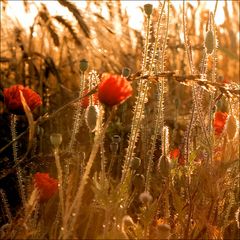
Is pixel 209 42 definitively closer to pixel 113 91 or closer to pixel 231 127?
pixel 231 127

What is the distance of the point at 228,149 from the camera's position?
130 cm

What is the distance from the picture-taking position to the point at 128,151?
1208 mm

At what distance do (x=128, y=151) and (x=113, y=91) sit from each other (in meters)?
0.25

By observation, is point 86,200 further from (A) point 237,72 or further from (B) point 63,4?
(A) point 237,72

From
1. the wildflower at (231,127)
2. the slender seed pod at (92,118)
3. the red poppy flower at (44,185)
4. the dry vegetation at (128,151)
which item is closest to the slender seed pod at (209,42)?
the dry vegetation at (128,151)

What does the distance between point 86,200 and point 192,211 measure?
→ 40cm

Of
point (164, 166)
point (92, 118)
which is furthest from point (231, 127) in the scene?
point (92, 118)

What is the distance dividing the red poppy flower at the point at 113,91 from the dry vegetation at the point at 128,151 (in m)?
0.03

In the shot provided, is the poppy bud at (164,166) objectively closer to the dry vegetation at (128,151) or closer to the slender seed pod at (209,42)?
the dry vegetation at (128,151)

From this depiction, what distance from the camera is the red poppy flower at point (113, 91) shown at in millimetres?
980

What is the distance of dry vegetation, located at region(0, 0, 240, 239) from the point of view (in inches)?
42.2

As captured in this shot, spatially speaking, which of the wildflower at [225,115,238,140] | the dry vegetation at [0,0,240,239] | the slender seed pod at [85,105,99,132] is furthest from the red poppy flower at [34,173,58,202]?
the wildflower at [225,115,238,140]

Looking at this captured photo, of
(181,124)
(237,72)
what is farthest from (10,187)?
(237,72)

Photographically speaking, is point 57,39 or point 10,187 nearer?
point 10,187
